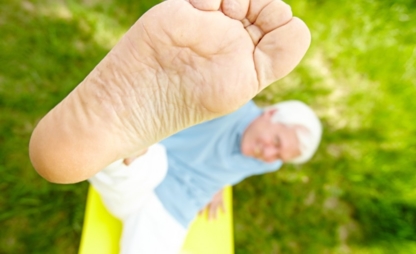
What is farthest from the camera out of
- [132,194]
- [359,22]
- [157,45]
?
[359,22]

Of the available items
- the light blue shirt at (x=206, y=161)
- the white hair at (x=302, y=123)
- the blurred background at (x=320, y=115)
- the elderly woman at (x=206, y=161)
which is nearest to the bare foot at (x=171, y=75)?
the elderly woman at (x=206, y=161)

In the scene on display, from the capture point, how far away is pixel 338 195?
73.3 inches

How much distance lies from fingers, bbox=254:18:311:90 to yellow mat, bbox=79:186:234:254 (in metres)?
0.76

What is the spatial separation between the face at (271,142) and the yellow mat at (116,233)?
234 millimetres

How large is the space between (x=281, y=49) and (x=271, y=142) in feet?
2.31

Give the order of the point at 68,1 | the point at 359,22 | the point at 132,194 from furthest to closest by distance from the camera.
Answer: the point at 359,22
the point at 68,1
the point at 132,194

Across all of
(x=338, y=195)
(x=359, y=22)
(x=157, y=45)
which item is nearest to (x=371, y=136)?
(x=338, y=195)

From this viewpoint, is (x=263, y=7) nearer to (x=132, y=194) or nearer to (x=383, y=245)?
(x=132, y=194)

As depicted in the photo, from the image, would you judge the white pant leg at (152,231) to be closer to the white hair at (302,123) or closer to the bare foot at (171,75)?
the bare foot at (171,75)

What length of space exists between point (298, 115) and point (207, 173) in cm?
44

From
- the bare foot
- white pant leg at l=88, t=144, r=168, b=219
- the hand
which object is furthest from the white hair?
the bare foot

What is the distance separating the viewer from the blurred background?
1.48 m

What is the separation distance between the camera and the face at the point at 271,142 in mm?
1386

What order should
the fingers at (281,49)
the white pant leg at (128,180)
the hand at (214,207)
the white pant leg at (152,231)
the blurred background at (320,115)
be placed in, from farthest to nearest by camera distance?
the blurred background at (320,115) < the hand at (214,207) < the white pant leg at (152,231) < the white pant leg at (128,180) < the fingers at (281,49)
